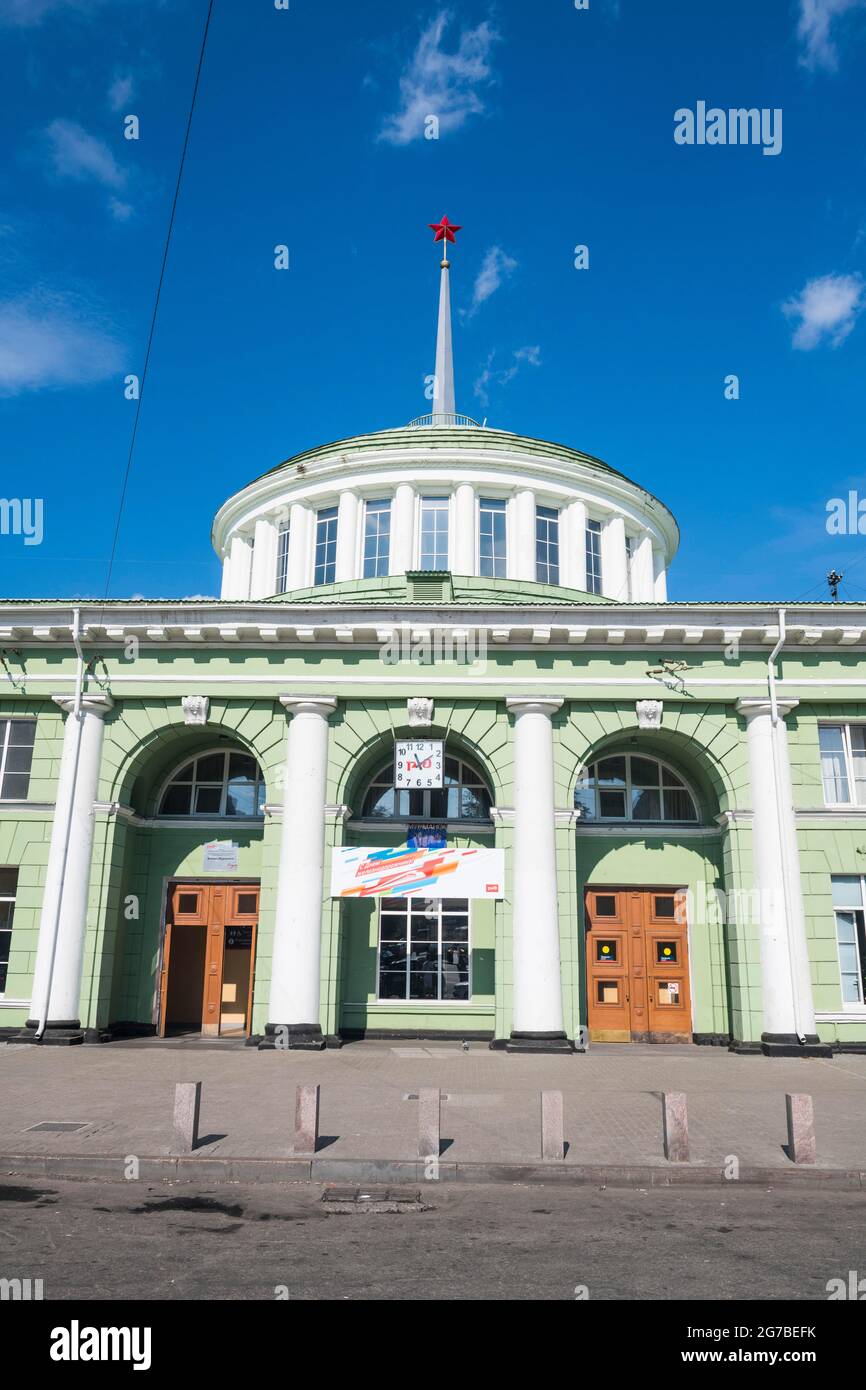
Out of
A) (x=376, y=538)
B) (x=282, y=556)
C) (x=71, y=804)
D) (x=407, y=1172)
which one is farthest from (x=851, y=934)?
(x=282, y=556)

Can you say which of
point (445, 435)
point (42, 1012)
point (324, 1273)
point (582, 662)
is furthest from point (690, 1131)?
point (445, 435)

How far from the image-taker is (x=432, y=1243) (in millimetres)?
7488

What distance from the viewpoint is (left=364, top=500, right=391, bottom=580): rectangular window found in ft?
84.7

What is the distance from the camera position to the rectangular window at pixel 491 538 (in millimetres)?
25844

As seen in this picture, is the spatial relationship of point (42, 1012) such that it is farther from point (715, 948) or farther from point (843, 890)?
point (843, 890)

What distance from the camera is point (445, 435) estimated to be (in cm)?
2662

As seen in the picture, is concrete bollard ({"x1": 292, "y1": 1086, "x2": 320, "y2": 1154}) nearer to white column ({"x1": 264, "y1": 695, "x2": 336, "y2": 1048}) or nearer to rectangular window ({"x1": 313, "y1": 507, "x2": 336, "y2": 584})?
white column ({"x1": 264, "y1": 695, "x2": 336, "y2": 1048})

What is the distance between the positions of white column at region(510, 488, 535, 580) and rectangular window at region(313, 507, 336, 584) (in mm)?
4783

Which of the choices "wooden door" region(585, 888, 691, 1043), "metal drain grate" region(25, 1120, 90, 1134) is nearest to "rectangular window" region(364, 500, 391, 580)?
"wooden door" region(585, 888, 691, 1043)

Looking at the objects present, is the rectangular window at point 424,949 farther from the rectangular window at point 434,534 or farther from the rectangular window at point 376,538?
the rectangular window at point 434,534

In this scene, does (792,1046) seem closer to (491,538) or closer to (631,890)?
(631,890)

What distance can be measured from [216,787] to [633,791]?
361 inches

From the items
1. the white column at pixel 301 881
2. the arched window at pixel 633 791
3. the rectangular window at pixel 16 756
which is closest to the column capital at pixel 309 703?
the white column at pixel 301 881
